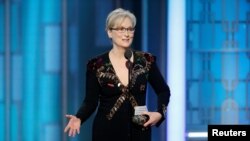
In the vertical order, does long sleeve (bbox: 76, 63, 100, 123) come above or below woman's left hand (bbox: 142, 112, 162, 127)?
above

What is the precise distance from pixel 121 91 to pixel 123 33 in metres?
0.19

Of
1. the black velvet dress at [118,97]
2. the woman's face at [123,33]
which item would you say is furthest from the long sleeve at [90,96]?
the woman's face at [123,33]

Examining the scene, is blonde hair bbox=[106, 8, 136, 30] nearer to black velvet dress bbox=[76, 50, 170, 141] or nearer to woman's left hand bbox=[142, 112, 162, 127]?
black velvet dress bbox=[76, 50, 170, 141]

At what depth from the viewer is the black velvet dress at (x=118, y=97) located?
5.23 ft

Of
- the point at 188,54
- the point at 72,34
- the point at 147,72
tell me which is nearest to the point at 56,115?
the point at 72,34

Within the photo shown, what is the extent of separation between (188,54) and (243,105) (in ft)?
1.54

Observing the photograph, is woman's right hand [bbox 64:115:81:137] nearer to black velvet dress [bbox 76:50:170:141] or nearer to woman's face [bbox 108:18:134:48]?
black velvet dress [bbox 76:50:170:141]

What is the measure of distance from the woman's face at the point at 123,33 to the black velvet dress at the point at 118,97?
2.0 inches

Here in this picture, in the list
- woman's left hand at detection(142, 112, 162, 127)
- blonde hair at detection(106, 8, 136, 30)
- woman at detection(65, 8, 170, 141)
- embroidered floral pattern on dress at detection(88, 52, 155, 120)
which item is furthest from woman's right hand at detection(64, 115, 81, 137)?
blonde hair at detection(106, 8, 136, 30)

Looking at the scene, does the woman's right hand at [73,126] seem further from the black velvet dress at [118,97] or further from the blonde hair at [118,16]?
the blonde hair at [118,16]

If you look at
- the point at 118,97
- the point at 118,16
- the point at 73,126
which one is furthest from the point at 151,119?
the point at 118,16

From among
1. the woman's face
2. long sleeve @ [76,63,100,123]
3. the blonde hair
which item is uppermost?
the blonde hair

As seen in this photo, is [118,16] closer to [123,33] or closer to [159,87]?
[123,33]

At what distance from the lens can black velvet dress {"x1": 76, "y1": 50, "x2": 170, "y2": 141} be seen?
1595mm
